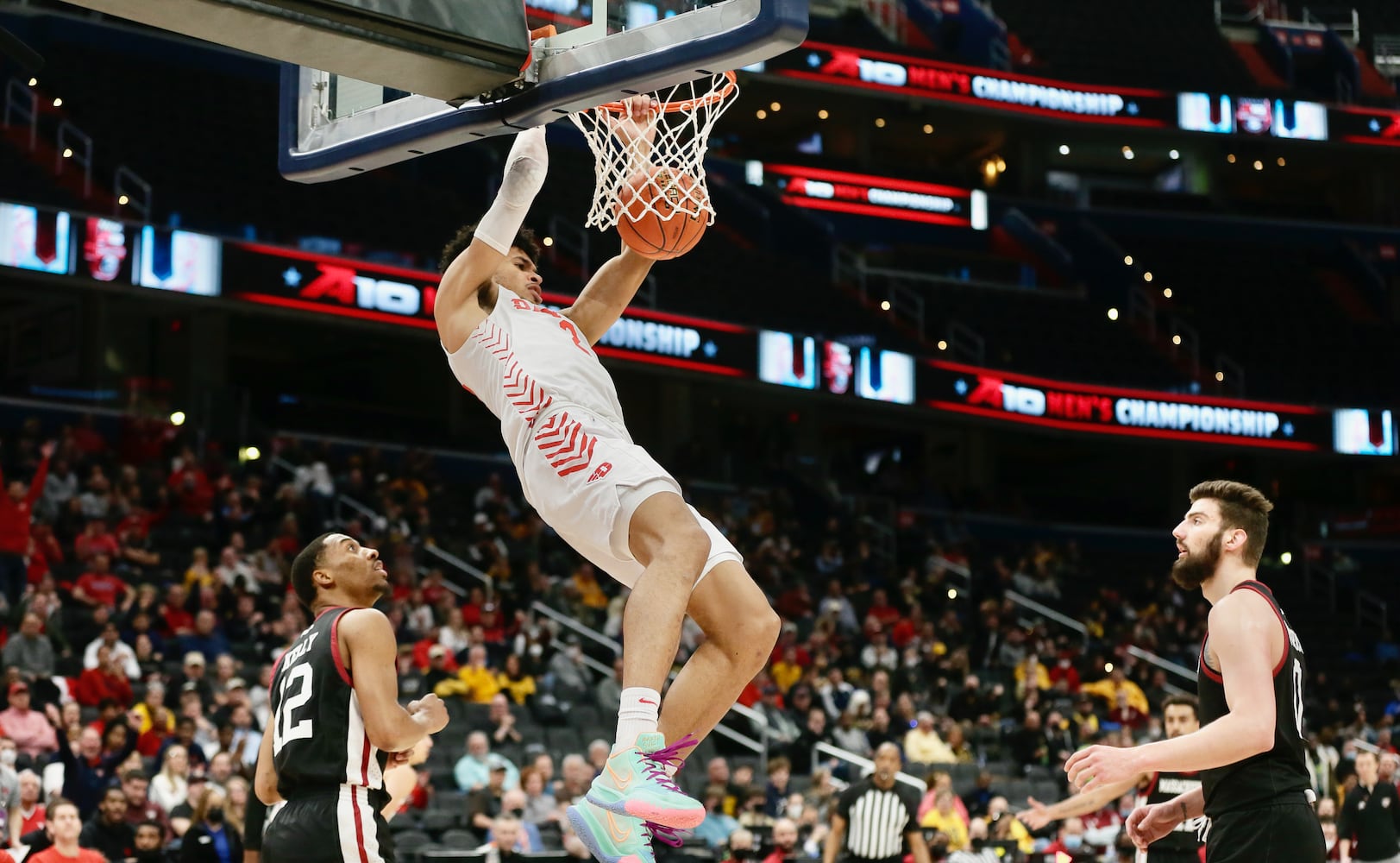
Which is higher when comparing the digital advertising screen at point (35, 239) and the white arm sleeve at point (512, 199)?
the digital advertising screen at point (35, 239)

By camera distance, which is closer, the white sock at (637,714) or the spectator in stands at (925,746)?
the white sock at (637,714)

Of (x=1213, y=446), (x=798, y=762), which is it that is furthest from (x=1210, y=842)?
(x=1213, y=446)

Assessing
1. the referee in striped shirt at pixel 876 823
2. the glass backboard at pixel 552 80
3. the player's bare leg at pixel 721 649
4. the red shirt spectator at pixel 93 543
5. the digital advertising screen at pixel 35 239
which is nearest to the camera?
the glass backboard at pixel 552 80

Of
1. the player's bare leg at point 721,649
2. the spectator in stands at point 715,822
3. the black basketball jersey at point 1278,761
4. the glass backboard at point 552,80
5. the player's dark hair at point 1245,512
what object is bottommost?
the spectator in stands at point 715,822

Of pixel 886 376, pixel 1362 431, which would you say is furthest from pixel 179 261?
pixel 1362 431

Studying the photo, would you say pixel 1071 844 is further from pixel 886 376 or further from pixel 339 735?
pixel 886 376

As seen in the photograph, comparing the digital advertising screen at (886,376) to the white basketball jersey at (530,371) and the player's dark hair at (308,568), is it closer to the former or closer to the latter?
the player's dark hair at (308,568)

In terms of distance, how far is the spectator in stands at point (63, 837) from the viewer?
9.59 meters

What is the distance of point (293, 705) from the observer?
5625 millimetres

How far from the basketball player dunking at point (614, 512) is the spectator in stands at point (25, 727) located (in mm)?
7601

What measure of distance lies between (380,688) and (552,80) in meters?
2.01

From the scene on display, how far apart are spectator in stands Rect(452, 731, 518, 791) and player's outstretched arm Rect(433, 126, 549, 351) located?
8.69 m

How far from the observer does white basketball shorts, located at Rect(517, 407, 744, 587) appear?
17.0 feet

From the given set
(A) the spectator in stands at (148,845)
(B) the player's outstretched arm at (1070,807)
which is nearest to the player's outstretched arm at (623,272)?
(B) the player's outstretched arm at (1070,807)
